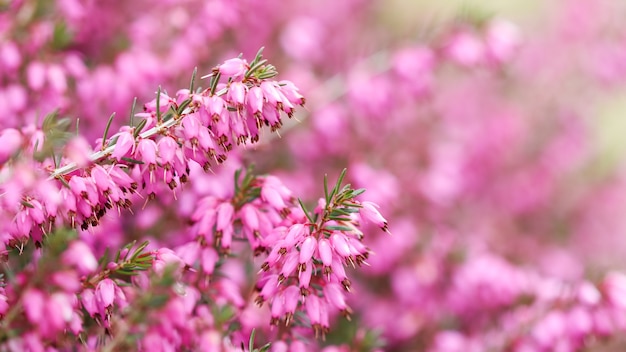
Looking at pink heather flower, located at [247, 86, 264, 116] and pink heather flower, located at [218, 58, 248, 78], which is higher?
pink heather flower, located at [218, 58, 248, 78]

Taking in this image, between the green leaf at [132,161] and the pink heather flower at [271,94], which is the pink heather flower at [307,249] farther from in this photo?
the green leaf at [132,161]

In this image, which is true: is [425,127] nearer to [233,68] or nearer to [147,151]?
[233,68]

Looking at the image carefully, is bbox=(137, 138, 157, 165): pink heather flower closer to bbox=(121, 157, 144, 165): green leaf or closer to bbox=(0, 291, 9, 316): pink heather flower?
bbox=(121, 157, 144, 165): green leaf

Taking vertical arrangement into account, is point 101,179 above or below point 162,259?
above

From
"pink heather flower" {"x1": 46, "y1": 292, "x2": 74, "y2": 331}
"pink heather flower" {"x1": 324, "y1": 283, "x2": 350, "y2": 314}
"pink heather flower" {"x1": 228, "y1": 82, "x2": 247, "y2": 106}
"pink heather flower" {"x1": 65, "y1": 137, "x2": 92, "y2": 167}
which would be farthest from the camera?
"pink heather flower" {"x1": 324, "y1": 283, "x2": 350, "y2": 314}

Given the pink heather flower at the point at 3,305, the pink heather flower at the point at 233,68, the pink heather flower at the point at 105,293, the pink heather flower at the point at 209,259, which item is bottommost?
the pink heather flower at the point at 3,305

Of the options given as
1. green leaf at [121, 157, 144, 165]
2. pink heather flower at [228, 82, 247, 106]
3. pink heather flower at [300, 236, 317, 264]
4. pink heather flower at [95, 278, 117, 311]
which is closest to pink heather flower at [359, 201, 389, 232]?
pink heather flower at [300, 236, 317, 264]

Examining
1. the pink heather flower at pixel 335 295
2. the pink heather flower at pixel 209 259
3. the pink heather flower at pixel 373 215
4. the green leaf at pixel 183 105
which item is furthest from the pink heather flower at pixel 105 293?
the pink heather flower at pixel 373 215

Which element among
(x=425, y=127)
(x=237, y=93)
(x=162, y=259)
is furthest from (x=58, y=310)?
(x=425, y=127)

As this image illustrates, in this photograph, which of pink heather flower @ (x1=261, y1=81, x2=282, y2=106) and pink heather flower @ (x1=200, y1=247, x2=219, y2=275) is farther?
pink heather flower @ (x1=200, y1=247, x2=219, y2=275)

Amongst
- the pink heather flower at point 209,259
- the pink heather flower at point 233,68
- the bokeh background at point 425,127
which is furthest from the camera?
the bokeh background at point 425,127
